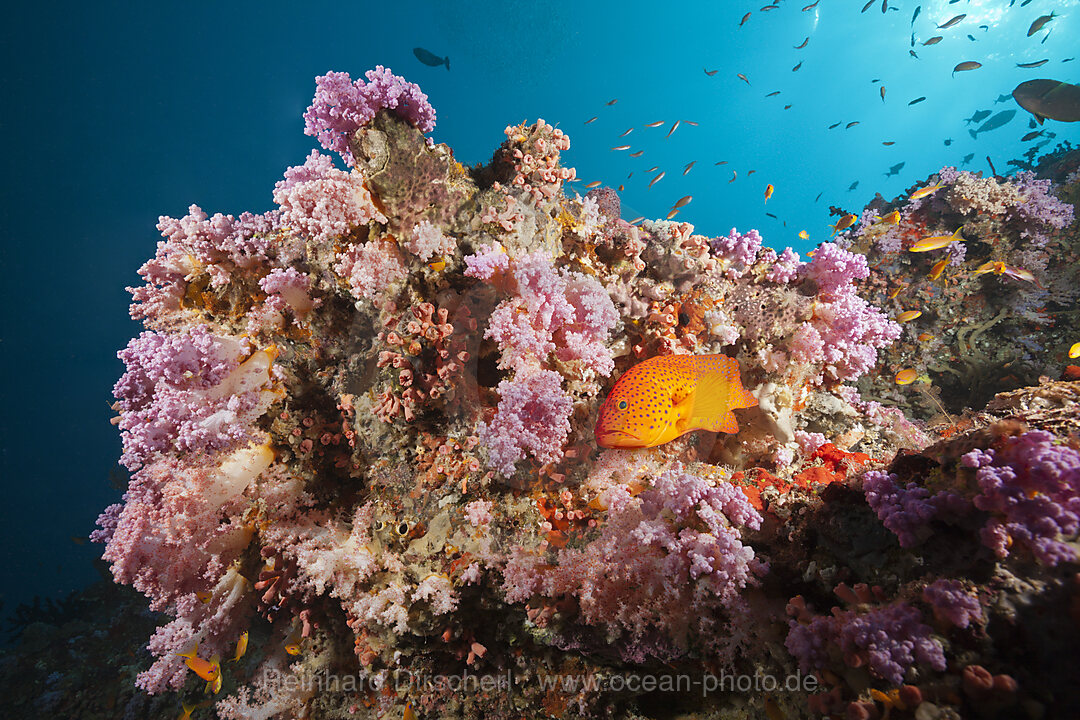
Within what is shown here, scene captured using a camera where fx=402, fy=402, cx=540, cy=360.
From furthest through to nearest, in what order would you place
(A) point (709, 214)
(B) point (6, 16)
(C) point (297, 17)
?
1. (A) point (709, 214)
2. (C) point (297, 17)
3. (B) point (6, 16)

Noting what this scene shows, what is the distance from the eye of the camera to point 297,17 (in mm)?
42562

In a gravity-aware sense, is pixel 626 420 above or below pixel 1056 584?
above

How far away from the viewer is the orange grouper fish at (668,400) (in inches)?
90.5

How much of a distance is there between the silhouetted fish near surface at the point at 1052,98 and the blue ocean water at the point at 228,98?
5793mm

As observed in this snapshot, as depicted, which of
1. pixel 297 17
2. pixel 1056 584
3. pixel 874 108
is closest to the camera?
pixel 1056 584

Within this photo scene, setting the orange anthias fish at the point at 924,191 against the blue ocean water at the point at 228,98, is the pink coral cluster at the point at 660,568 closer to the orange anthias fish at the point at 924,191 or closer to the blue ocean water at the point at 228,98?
the blue ocean water at the point at 228,98

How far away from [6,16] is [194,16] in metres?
13.8

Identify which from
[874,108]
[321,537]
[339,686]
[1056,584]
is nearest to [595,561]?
[1056,584]

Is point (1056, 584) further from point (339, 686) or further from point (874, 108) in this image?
point (874, 108)

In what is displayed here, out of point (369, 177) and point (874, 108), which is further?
point (874, 108)

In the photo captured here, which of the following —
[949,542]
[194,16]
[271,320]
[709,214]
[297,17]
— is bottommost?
[949,542]

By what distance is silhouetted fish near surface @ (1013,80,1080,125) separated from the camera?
5.98 meters

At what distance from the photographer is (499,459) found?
2439 millimetres

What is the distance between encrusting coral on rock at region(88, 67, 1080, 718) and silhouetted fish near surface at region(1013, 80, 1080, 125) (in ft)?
20.9
